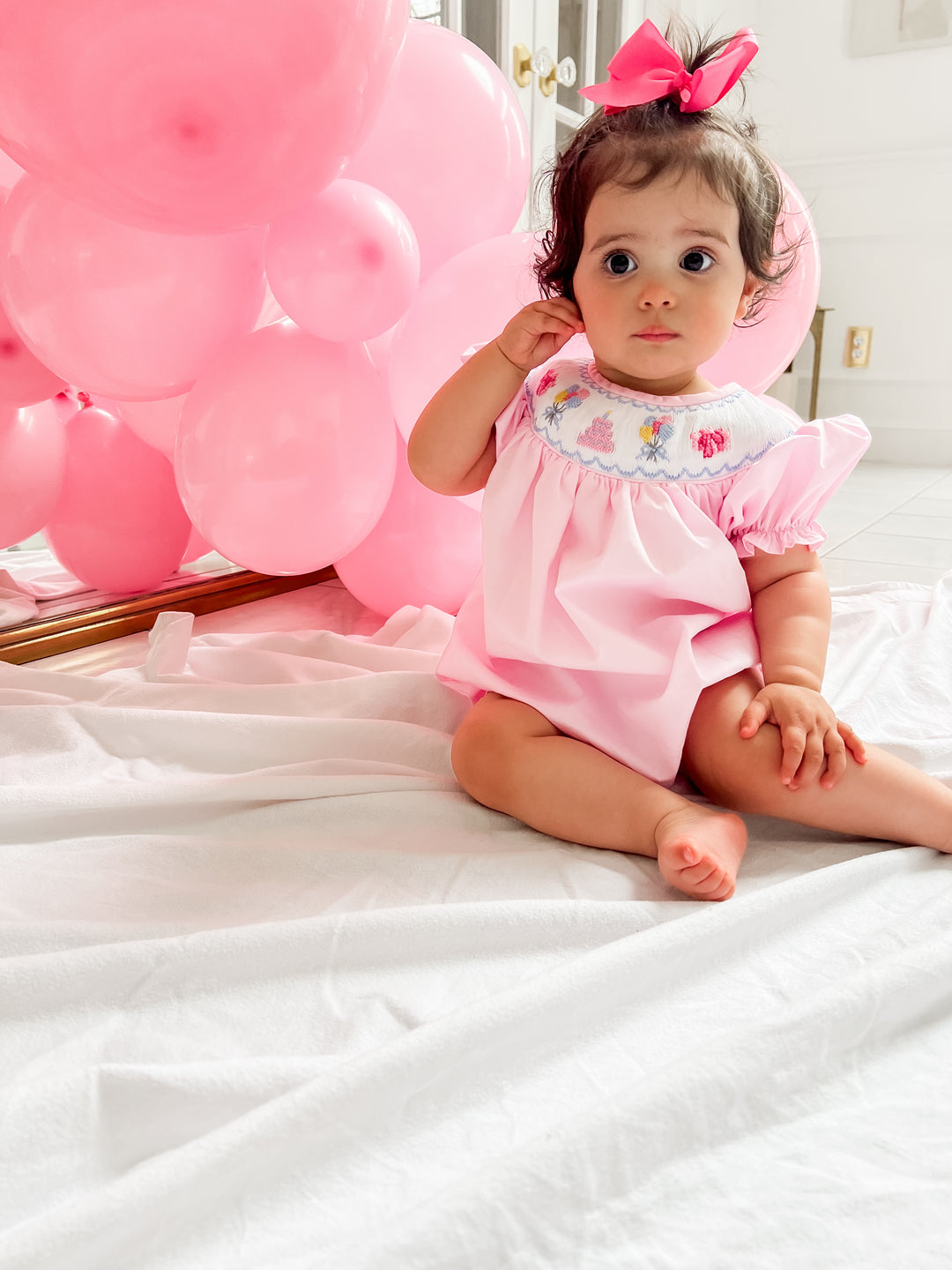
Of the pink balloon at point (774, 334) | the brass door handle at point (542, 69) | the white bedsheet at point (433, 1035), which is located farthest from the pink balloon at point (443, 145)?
the brass door handle at point (542, 69)

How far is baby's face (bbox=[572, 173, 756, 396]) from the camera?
755 mm

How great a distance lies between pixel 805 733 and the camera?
74 cm

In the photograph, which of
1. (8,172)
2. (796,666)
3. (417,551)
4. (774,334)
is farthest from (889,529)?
(8,172)

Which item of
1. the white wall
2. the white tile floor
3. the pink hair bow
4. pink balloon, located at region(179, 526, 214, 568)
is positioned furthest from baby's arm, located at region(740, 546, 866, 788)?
the white wall

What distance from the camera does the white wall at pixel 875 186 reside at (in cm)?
344

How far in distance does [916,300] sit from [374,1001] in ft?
11.9

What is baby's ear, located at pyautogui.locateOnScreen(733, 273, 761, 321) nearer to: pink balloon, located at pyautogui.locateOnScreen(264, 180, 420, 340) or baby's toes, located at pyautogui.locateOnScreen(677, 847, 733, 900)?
pink balloon, located at pyautogui.locateOnScreen(264, 180, 420, 340)

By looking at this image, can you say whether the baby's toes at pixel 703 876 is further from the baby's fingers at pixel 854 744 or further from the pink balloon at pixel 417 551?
the pink balloon at pixel 417 551

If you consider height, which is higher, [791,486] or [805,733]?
[791,486]

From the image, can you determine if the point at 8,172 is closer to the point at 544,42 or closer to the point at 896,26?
the point at 544,42

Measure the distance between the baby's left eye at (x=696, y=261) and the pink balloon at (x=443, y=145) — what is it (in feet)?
1.58

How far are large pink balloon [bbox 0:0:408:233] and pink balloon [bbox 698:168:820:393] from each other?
53 centimetres

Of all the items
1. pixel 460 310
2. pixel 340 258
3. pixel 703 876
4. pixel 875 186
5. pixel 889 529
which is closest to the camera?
pixel 703 876

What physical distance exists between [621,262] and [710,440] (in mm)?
156
